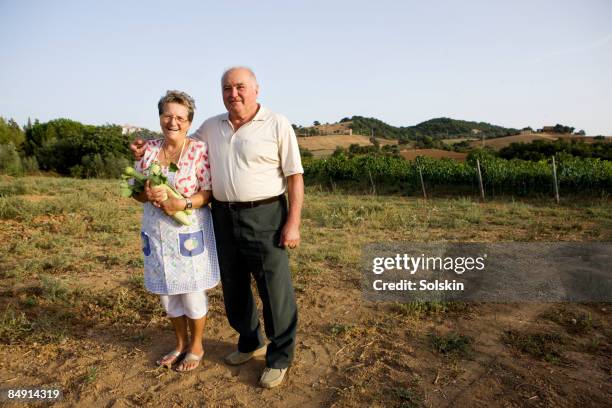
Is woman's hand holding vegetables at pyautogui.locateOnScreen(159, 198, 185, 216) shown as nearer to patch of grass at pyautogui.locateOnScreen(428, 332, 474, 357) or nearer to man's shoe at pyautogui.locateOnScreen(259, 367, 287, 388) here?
man's shoe at pyautogui.locateOnScreen(259, 367, 287, 388)

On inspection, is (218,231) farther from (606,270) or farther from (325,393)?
(606,270)

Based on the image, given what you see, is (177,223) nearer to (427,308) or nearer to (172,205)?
(172,205)

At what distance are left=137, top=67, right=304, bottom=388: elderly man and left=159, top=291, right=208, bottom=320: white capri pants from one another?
20 cm

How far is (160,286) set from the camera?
99.9 inches

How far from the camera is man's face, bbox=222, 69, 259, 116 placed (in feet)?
7.65

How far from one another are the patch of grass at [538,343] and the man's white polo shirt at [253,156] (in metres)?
2.06

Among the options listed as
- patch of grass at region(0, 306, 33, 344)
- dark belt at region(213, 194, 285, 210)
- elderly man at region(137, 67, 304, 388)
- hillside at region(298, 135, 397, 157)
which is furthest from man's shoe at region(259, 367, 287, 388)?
hillside at region(298, 135, 397, 157)

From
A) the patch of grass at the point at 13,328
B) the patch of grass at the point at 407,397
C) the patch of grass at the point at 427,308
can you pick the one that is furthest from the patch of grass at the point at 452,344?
the patch of grass at the point at 13,328

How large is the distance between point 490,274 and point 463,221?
11.1ft

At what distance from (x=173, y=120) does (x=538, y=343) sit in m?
2.93

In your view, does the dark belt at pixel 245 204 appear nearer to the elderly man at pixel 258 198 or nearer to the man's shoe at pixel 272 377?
the elderly man at pixel 258 198

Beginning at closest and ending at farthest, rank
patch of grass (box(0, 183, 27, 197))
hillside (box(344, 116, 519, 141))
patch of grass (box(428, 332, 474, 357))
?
patch of grass (box(428, 332, 474, 357)) → patch of grass (box(0, 183, 27, 197)) → hillside (box(344, 116, 519, 141))

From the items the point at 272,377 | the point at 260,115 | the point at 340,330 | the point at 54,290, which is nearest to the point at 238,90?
the point at 260,115

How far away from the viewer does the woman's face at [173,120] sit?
7.84 feet
